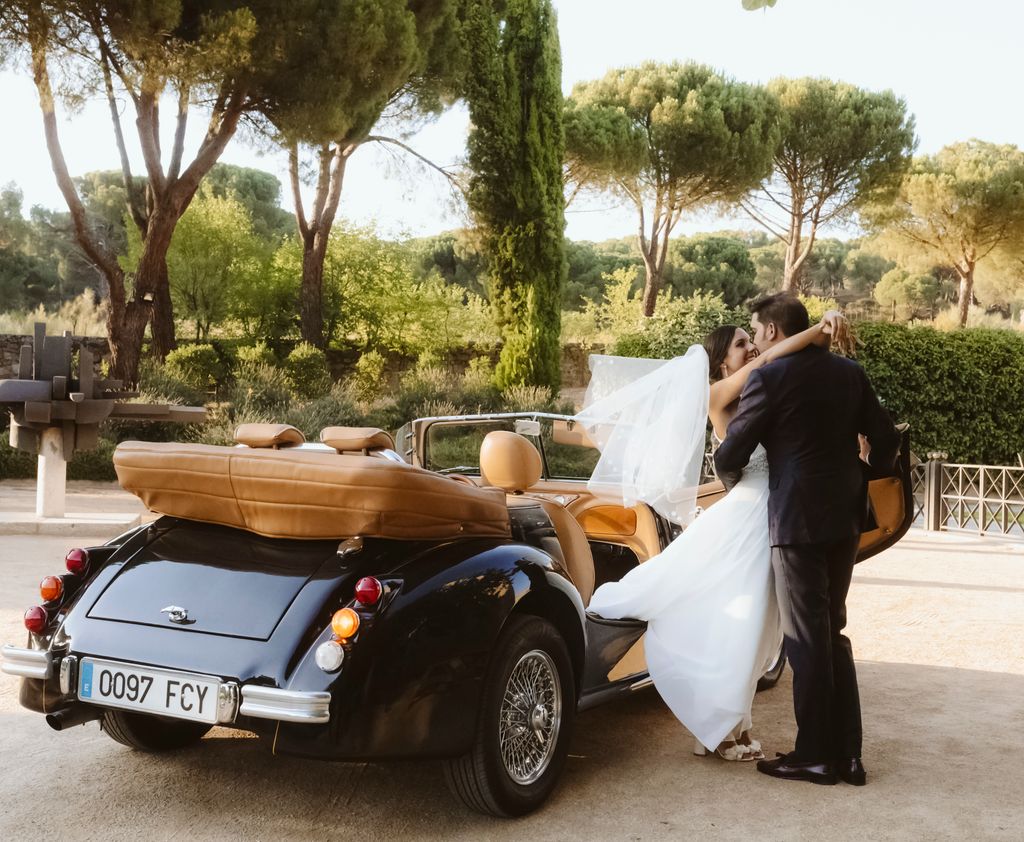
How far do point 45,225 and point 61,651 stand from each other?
48.3m

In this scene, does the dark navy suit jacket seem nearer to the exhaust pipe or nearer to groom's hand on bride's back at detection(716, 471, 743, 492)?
groom's hand on bride's back at detection(716, 471, 743, 492)

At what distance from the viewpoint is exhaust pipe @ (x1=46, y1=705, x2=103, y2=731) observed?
381 cm

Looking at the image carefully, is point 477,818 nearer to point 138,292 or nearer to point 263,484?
point 263,484

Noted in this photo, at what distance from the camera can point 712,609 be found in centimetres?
462

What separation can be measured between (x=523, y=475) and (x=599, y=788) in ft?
4.05

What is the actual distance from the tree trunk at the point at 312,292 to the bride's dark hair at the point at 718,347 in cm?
2190

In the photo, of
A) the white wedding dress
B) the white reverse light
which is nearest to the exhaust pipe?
the white reverse light

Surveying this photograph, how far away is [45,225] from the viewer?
47625mm

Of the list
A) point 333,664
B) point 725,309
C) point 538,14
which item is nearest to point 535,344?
point 725,309

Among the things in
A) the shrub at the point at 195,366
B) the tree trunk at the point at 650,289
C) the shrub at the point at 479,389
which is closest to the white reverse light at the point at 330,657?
the shrub at the point at 479,389

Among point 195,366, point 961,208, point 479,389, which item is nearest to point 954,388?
point 479,389

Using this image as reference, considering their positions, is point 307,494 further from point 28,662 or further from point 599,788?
point 599,788

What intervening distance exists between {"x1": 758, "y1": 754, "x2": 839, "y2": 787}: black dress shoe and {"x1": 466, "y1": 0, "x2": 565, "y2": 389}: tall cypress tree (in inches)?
801

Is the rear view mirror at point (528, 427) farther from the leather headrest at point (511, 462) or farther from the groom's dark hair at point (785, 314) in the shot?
the groom's dark hair at point (785, 314)
